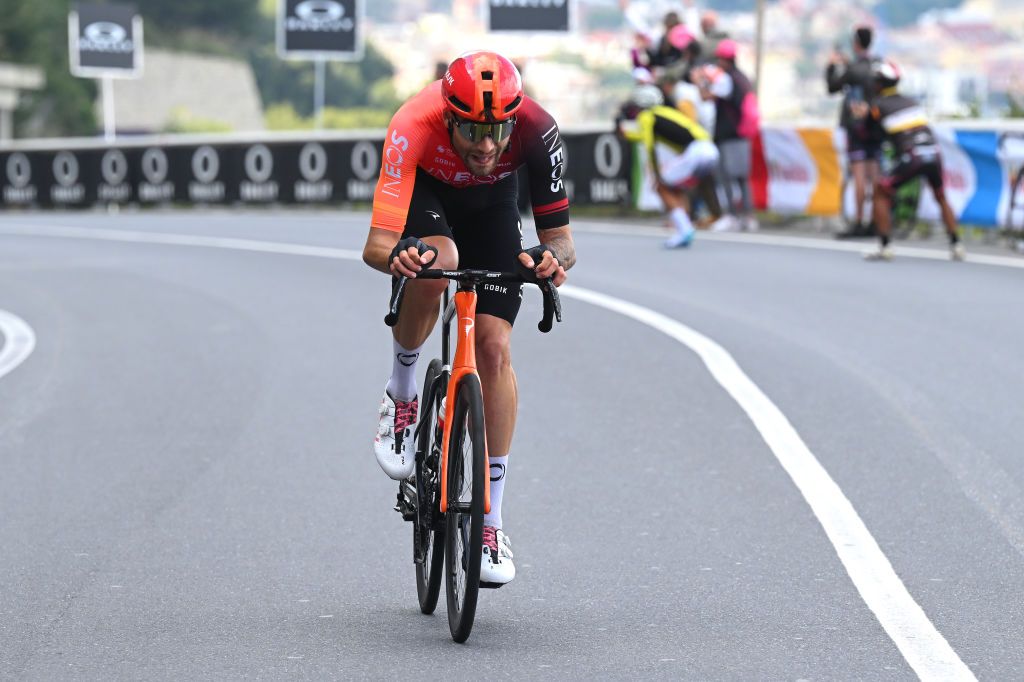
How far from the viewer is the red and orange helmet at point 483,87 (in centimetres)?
508

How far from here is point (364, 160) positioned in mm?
29016

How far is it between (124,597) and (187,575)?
0.35m

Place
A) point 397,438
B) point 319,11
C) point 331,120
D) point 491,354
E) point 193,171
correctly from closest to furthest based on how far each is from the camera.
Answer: point 491,354, point 397,438, point 193,171, point 319,11, point 331,120

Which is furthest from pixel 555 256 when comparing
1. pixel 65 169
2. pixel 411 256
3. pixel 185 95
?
pixel 185 95

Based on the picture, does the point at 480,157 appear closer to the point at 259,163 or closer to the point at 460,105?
the point at 460,105

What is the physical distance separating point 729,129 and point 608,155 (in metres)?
4.39

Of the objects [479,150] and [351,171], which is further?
[351,171]

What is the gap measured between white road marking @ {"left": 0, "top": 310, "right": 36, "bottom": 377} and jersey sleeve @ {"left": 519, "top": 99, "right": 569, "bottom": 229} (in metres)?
6.73

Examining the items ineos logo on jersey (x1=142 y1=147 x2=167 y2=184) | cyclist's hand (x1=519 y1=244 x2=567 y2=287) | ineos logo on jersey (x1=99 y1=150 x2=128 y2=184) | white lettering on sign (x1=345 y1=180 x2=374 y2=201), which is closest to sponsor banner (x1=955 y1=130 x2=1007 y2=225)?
white lettering on sign (x1=345 y1=180 x2=374 y2=201)

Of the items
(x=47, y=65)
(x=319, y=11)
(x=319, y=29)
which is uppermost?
(x=319, y=11)

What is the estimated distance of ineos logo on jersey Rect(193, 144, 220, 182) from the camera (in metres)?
30.6

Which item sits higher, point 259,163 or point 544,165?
point 544,165

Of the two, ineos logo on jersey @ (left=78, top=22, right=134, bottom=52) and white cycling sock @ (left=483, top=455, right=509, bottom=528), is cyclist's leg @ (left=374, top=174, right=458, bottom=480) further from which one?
ineos logo on jersey @ (left=78, top=22, right=134, bottom=52)

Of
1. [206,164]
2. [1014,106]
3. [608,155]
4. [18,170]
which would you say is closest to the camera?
[1014,106]
